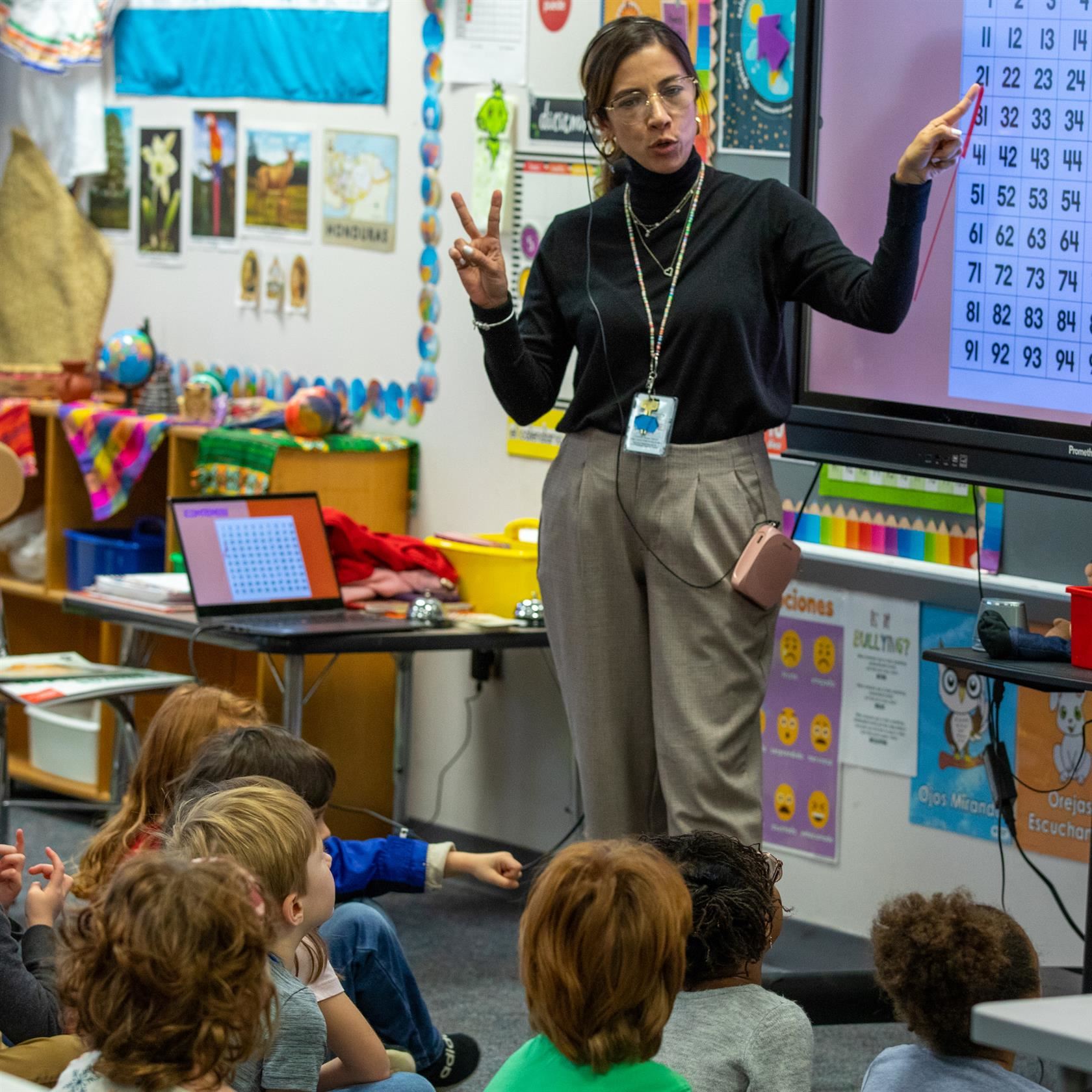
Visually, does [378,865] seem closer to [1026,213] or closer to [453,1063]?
[453,1063]

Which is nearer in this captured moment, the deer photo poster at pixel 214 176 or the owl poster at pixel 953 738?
the owl poster at pixel 953 738

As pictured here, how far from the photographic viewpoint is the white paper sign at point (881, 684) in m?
3.61

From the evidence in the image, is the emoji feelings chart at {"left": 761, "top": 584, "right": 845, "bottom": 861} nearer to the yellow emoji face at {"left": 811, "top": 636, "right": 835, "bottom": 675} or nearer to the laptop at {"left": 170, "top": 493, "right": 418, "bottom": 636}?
the yellow emoji face at {"left": 811, "top": 636, "right": 835, "bottom": 675}

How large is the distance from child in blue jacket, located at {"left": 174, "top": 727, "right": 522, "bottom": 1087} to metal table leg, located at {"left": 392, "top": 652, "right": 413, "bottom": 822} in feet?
4.59

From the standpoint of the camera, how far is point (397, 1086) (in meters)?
2.38

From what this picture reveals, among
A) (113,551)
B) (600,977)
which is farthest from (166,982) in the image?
(113,551)

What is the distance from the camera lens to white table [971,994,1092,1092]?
1.36 m

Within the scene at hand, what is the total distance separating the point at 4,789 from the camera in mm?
3916

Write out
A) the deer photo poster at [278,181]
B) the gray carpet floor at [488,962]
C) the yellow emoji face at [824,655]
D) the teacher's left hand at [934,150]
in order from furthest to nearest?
the deer photo poster at [278,181] → the yellow emoji face at [824,655] → the gray carpet floor at [488,962] → the teacher's left hand at [934,150]

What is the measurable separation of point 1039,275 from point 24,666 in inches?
86.1

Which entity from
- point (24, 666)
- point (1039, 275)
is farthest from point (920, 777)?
point (24, 666)

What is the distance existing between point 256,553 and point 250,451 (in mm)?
447

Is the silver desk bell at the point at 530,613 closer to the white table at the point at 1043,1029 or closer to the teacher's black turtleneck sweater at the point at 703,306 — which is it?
the teacher's black turtleneck sweater at the point at 703,306

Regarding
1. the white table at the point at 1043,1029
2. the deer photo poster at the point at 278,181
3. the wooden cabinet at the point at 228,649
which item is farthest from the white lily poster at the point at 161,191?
the white table at the point at 1043,1029
